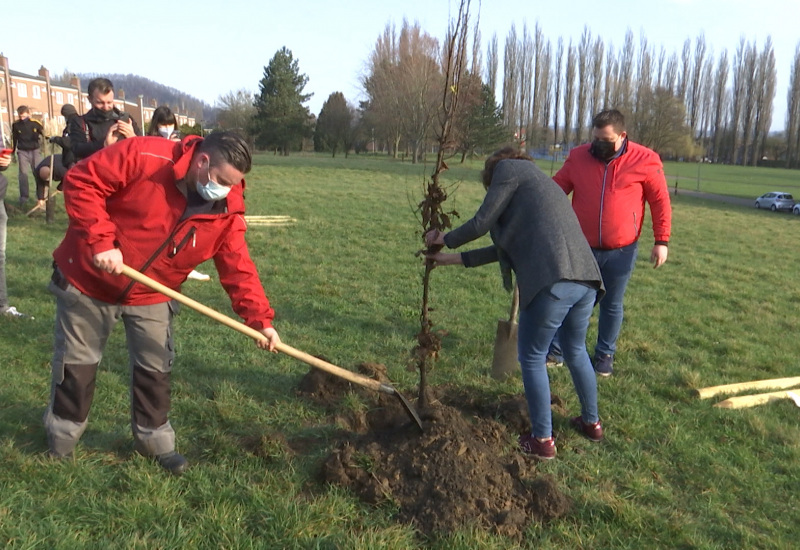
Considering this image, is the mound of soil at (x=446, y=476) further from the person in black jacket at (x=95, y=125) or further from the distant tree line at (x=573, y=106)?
the distant tree line at (x=573, y=106)

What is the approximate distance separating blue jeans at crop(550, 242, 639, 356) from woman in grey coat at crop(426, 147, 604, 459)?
3.72 ft

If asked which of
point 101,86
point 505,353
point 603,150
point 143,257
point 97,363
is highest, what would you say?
point 101,86

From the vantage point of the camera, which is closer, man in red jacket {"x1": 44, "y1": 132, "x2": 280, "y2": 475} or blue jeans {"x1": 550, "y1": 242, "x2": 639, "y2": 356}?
man in red jacket {"x1": 44, "y1": 132, "x2": 280, "y2": 475}

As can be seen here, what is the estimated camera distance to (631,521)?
308cm

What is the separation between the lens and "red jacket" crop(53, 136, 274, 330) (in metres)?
2.76

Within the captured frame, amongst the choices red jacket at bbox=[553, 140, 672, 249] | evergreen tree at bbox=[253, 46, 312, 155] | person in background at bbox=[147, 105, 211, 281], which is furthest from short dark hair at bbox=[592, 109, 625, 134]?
evergreen tree at bbox=[253, 46, 312, 155]

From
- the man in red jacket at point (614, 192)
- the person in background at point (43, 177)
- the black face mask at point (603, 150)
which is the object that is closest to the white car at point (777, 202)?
the man in red jacket at point (614, 192)

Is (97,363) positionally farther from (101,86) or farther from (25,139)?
(25,139)

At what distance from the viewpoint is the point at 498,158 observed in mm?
3609

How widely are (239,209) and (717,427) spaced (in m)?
3.58

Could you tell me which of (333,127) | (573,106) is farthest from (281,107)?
(573,106)

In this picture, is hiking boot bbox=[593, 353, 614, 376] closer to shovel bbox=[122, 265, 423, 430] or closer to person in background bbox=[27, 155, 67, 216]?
shovel bbox=[122, 265, 423, 430]

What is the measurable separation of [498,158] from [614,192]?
1.59 metres

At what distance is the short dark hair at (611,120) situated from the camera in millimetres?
4574
